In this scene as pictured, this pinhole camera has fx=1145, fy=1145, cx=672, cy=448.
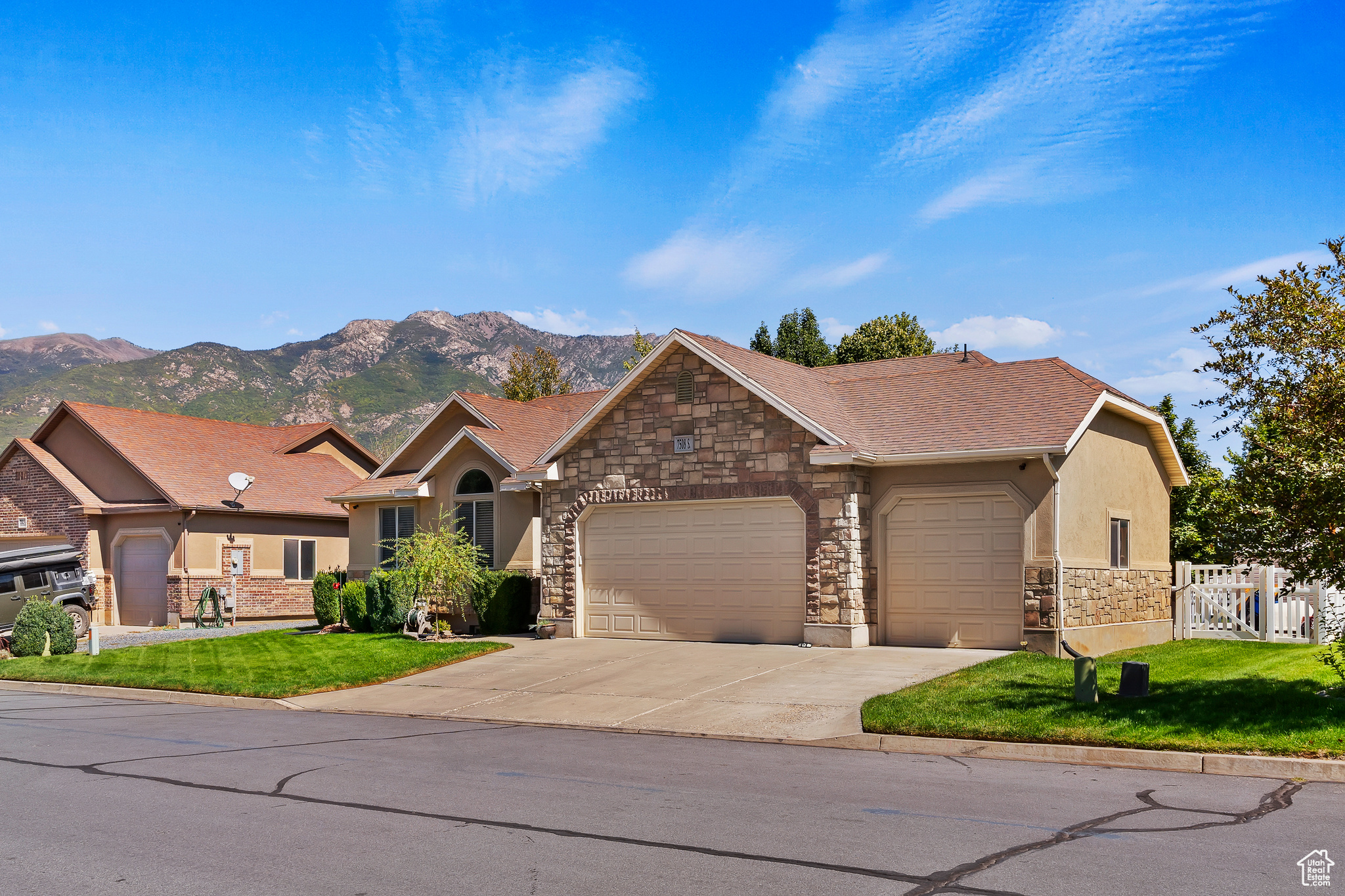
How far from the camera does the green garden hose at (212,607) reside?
98.3 feet

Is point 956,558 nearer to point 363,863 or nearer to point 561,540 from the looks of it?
point 561,540

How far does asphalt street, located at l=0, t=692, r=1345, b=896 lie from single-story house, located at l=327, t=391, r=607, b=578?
1285cm

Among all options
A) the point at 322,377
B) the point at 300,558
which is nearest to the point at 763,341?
the point at 300,558

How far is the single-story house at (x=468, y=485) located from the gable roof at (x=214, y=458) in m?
5.28

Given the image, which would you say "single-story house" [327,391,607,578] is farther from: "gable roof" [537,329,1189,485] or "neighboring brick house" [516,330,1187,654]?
"gable roof" [537,329,1189,485]

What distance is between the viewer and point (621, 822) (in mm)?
8156

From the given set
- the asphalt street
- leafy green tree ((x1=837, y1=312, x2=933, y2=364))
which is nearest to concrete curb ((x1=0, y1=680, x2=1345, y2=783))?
the asphalt street

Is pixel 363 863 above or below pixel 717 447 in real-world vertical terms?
below

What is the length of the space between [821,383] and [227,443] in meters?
21.0

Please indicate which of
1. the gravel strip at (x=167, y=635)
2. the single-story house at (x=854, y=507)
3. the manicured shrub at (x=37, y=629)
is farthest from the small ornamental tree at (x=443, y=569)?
the manicured shrub at (x=37, y=629)

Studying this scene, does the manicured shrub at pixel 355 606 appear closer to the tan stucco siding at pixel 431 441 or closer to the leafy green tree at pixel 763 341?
the tan stucco siding at pixel 431 441

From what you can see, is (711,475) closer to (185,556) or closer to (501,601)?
(501,601)

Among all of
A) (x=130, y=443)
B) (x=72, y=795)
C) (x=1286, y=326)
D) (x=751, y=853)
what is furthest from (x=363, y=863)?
(x=130, y=443)

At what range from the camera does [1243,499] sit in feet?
41.9
